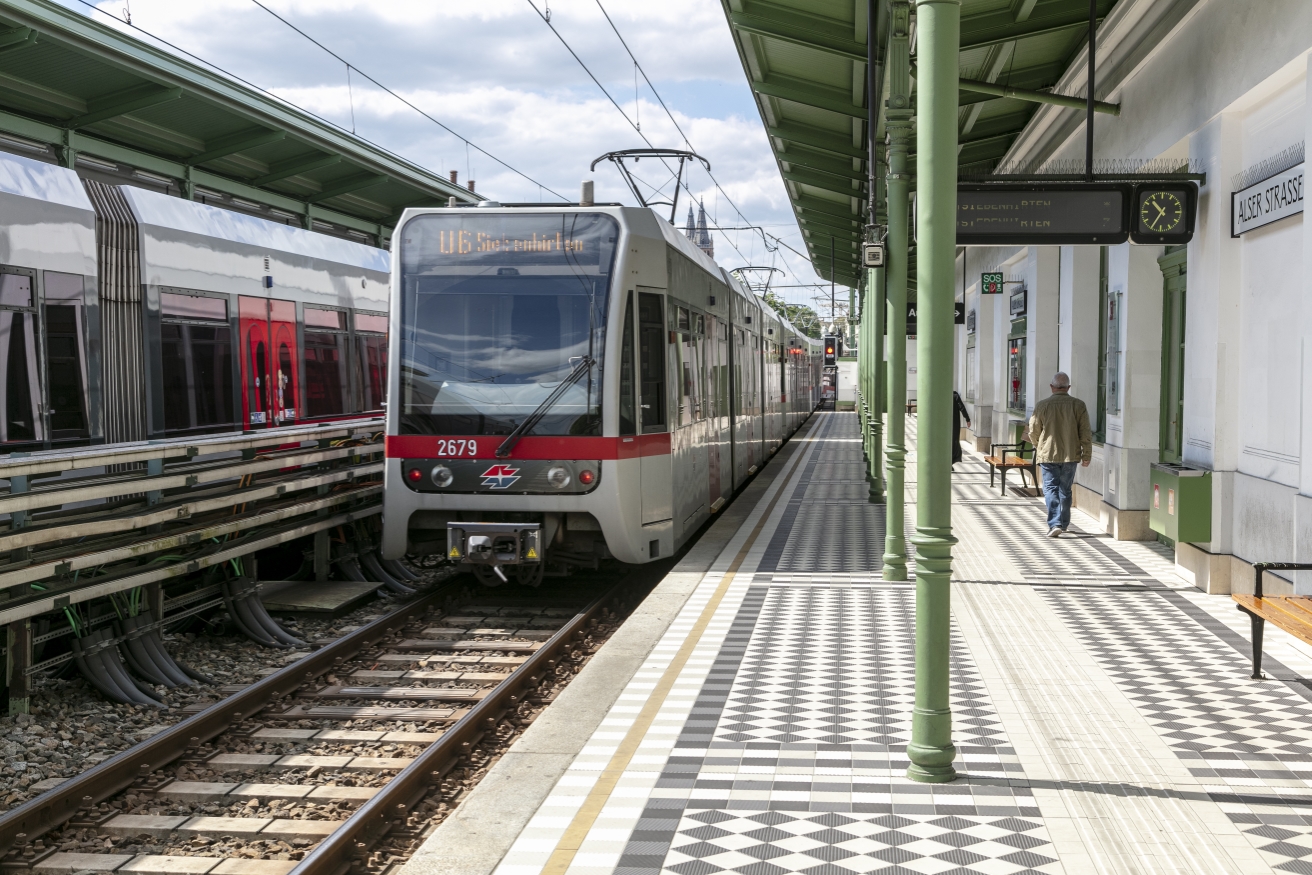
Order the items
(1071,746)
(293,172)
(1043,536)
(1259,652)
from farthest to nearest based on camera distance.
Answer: (293,172), (1043,536), (1259,652), (1071,746)

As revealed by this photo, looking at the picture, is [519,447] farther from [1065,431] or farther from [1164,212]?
[1065,431]

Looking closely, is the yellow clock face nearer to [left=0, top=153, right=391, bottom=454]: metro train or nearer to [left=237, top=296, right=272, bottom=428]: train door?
[left=0, top=153, right=391, bottom=454]: metro train

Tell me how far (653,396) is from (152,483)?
157 inches

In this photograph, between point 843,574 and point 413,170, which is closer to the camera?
point 843,574

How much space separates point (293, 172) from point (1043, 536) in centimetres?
1222

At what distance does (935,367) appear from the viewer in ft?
16.6

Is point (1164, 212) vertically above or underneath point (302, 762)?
above

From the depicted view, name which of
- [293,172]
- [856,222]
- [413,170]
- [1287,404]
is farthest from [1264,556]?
[856,222]

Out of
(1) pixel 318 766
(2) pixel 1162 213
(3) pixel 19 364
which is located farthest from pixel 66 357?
(2) pixel 1162 213

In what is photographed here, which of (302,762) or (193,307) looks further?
(193,307)

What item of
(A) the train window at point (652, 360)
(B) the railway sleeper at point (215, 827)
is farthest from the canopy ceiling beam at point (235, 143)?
(B) the railway sleeper at point (215, 827)

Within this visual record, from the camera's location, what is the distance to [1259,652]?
22.6 ft

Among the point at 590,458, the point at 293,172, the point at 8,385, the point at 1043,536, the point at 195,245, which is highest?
the point at 293,172

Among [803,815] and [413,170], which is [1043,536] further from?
[413,170]
